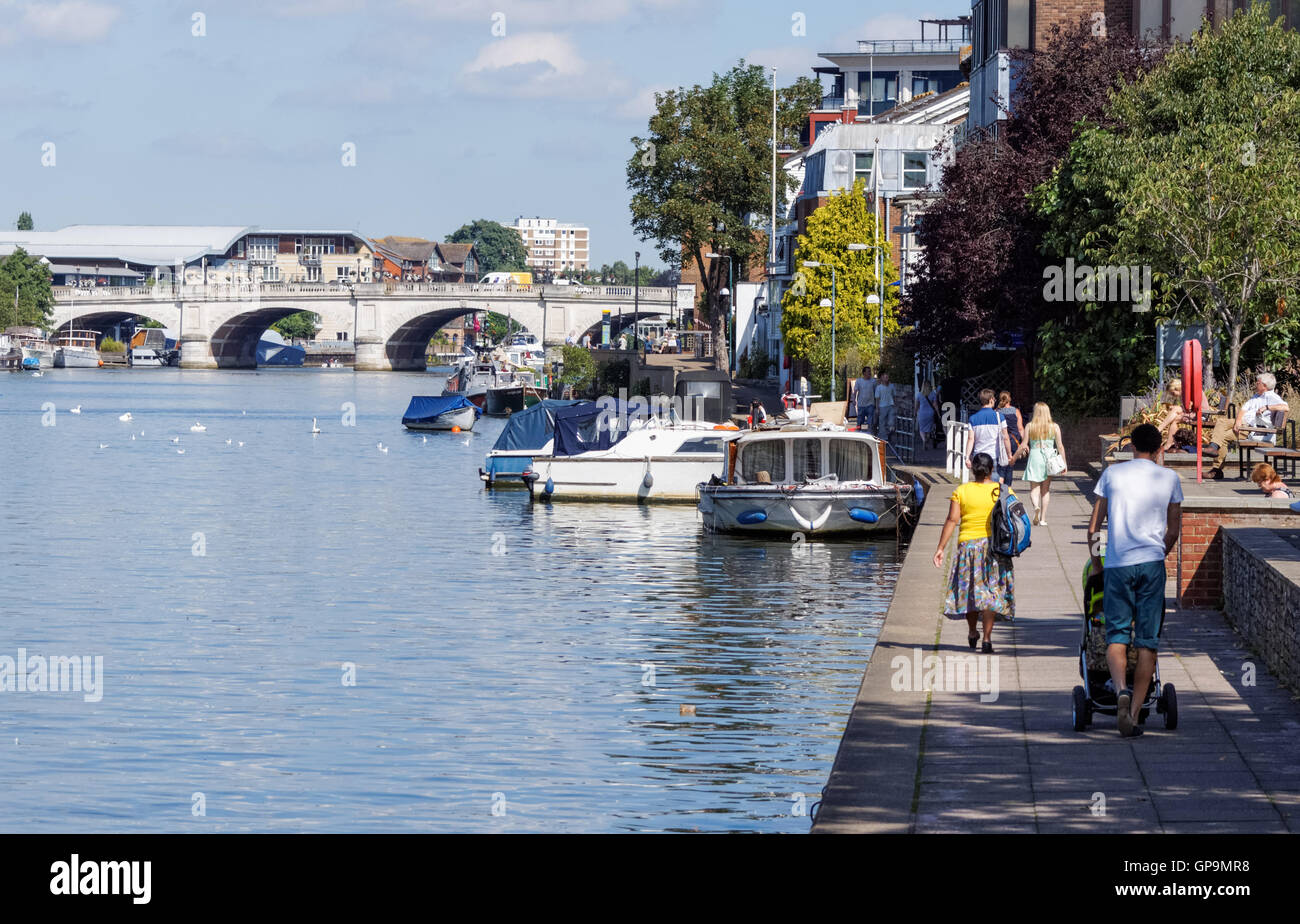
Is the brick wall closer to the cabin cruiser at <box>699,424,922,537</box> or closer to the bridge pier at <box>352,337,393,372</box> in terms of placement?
the cabin cruiser at <box>699,424,922,537</box>

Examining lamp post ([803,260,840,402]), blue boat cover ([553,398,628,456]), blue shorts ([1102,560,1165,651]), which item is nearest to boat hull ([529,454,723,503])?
blue boat cover ([553,398,628,456])

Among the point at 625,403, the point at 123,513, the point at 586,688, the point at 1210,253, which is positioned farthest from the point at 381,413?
the point at 586,688

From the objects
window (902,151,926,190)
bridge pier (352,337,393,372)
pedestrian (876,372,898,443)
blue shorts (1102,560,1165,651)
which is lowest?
blue shorts (1102,560,1165,651)

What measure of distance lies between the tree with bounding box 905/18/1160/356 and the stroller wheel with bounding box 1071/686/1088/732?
75.7 feet

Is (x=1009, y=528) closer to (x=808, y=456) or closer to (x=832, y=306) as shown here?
(x=808, y=456)

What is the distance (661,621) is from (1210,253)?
11.5 metres

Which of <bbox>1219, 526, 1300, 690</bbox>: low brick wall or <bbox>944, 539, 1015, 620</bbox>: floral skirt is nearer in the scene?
<bbox>1219, 526, 1300, 690</bbox>: low brick wall

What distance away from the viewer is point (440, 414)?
78688 millimetres

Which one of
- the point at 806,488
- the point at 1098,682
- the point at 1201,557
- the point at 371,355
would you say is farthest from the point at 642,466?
the point at 371,355

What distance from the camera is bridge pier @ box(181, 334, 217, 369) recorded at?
544ft

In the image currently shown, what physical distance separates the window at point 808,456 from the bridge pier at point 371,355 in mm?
131209
